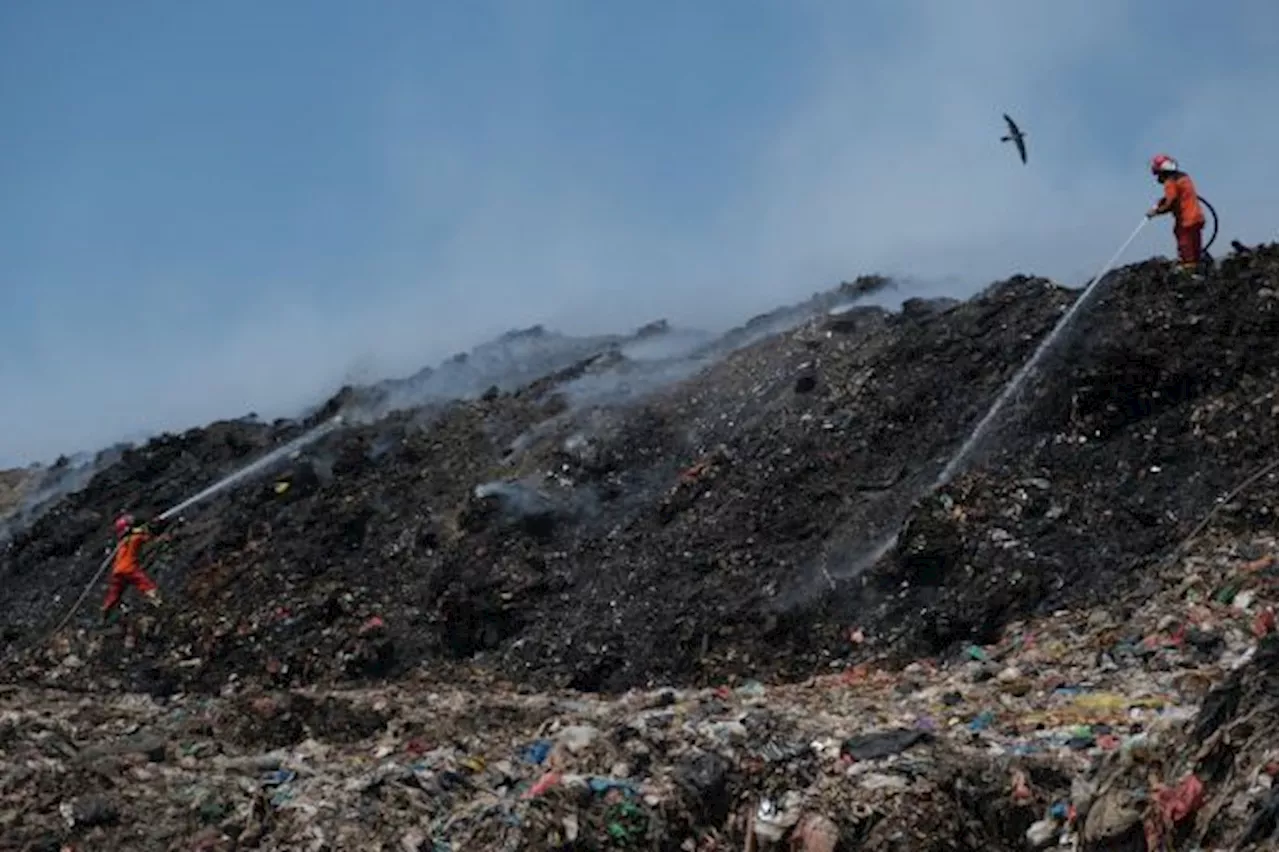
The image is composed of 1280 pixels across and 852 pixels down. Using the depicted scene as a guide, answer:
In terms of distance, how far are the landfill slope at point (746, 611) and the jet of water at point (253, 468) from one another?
82cm

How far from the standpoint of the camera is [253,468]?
72.6 feet

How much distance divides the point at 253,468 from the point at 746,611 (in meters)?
10.2

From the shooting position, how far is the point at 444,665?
48.9ft

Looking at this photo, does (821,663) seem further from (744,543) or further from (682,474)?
(682,474)

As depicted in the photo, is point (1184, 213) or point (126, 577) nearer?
point (1184, 213)

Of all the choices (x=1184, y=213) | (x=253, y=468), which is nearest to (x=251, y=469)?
(x=253, y=468)

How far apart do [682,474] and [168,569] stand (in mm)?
6183

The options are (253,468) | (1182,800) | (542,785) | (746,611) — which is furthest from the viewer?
(253,468)

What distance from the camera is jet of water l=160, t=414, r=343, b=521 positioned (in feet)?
70.6

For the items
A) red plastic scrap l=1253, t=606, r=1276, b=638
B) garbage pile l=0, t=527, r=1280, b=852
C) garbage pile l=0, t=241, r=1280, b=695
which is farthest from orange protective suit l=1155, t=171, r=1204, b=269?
red plastic scrap l=1253, t=606, r=1276, b=638

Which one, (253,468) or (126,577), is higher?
(253,468)

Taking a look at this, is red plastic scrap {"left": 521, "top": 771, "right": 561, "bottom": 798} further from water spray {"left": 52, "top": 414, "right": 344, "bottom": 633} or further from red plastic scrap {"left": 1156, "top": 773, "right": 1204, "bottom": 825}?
water spray {"left": 52, "top": 414, "right": 344, "bottom": 633}

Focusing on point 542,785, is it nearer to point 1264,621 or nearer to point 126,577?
point 1264,621

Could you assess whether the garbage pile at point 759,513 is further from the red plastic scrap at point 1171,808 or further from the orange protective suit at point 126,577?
the red plastic scrap at point 1171,808
